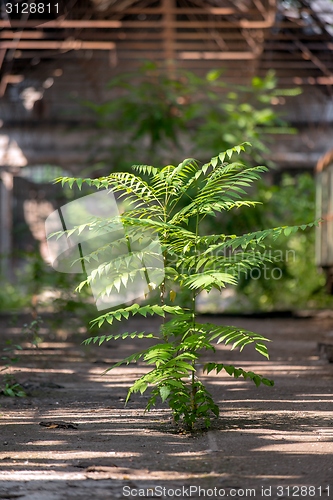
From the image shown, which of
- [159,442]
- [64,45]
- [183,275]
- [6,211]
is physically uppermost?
[64,45]

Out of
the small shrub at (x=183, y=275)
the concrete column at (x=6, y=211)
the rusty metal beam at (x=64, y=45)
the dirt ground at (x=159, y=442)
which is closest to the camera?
the dirt ground at (x=159, y=442)

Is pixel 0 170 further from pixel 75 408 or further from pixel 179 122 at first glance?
pixel 75 408

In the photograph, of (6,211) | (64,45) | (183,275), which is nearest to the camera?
(183,275)

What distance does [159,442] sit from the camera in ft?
15.5

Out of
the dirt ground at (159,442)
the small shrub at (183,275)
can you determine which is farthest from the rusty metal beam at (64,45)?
the small shrub at (183,275)

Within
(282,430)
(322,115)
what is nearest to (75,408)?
(282,430)

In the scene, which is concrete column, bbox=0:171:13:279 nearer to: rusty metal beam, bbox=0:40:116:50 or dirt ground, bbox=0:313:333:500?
rusty metal beam, bbox=0:40:116:50

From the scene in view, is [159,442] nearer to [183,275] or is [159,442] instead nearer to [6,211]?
[183,275]

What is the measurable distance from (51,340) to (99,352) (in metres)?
1.51

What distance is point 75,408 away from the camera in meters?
6.05

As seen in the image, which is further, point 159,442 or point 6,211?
point 6,211

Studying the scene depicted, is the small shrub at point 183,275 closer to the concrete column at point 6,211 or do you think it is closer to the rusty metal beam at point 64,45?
the rusty metal beam at point 64,45

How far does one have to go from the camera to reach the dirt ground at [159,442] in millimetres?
3752

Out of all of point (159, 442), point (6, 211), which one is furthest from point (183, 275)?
point (6, 211)
